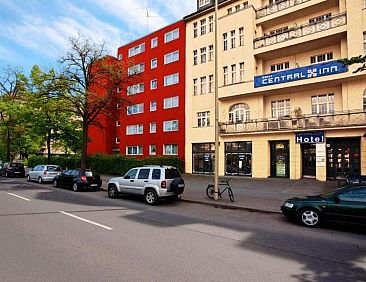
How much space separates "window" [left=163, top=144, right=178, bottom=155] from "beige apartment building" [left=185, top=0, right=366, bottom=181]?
2267 mm

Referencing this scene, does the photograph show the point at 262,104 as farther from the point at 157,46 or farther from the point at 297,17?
the point at 157,46

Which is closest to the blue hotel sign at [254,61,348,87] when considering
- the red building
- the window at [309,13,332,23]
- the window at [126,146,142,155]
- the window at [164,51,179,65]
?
the window at [309,13,332,23]

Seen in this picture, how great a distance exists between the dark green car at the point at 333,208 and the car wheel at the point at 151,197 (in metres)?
5.84

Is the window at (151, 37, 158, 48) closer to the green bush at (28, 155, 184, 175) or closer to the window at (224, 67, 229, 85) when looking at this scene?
the window at (224, 67, 229, 85)

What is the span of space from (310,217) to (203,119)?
23253 mm

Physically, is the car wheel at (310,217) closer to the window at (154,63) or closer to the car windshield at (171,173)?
the car windshield at (171,173)

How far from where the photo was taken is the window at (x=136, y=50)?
40.7m

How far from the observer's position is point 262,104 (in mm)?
27641

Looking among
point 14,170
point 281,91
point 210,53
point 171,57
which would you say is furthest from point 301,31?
point 14,170

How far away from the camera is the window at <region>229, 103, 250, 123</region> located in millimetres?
28703

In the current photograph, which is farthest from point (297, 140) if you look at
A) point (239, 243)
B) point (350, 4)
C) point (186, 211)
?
point (239, 243)

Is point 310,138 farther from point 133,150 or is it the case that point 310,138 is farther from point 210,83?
point 133,150

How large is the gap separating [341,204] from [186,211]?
552 centimetres

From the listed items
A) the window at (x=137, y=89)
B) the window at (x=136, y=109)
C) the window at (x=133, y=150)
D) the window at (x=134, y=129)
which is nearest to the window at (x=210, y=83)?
the window at (x=137, y=89)
